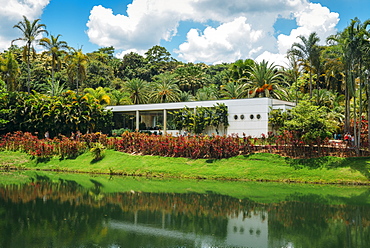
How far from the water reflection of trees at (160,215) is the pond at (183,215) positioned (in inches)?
1.3

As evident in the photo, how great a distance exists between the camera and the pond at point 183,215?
1189 centimetres

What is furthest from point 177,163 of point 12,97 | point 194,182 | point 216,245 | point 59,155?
point 12,97

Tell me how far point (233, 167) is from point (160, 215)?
12973 millimetres

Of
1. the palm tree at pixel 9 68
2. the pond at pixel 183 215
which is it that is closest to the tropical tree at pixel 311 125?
the pond at pixel 183 215

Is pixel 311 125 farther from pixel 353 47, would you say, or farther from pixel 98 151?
pixel 98 151

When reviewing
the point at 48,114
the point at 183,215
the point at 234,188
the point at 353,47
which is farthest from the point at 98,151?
the point at 353,47

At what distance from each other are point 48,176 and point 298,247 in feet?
74.5

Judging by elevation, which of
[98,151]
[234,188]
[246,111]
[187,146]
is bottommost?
[234,188]

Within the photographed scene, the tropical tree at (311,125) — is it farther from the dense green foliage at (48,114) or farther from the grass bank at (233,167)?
the dense green foliage at (48,114)

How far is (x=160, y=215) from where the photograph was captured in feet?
51.0

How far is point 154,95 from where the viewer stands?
5325cm

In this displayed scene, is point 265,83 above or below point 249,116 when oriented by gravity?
above

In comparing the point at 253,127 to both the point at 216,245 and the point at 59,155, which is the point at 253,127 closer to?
the point at 59,155

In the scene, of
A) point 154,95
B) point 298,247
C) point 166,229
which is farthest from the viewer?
point 154,95
